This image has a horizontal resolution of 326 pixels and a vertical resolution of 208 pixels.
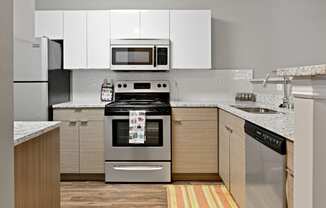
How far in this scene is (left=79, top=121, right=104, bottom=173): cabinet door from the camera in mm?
4527

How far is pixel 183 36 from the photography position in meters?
4.75

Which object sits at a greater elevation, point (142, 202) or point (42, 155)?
point (42, 155)

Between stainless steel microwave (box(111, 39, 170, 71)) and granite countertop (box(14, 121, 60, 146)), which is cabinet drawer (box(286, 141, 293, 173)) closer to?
granite countertop (box(14, 121, 60, 146))

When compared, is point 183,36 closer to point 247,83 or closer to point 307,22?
point 247,83

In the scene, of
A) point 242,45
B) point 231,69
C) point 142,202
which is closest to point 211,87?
point 231,69

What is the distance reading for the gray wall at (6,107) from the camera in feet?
4.04

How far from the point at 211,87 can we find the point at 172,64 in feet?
2.20

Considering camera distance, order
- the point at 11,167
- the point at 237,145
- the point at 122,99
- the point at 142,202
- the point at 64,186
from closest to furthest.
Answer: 1. the point at 11,167
2. the point at 237,145
3. the point at 142,202
4. the point at 64,186
5. the point at 122,99

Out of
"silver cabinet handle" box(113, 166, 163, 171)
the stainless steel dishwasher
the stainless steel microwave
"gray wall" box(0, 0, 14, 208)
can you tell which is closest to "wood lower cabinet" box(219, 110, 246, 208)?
the stainless steel dishwasher

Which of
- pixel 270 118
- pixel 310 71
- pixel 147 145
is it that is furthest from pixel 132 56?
pixel 310 71

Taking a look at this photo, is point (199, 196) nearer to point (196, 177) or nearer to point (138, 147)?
point (196, 177)

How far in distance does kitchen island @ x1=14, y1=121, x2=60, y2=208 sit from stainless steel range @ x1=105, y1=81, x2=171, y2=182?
72.0 inches

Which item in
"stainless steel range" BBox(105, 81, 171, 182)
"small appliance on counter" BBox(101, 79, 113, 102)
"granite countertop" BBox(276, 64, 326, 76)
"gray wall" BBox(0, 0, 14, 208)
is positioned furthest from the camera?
"small appliance on counter" BBox(101, 79, 113, 102)

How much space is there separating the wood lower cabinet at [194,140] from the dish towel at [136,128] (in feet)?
1.19
